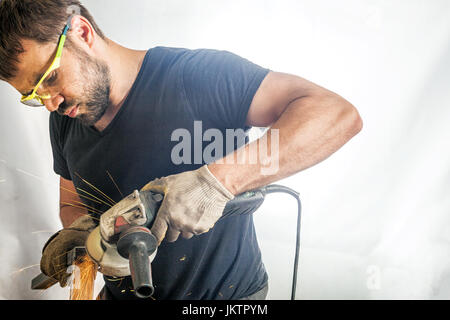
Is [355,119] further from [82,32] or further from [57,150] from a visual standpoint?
[57,150]

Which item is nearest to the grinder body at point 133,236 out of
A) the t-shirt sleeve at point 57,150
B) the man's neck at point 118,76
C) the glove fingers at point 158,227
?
the glove fingers at point 158,227

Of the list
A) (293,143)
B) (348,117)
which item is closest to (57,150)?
(293,143)

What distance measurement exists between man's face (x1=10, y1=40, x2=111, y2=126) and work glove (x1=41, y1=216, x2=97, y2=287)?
29 cm

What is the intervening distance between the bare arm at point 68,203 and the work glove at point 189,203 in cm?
50

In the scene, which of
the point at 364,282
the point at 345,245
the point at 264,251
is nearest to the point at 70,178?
the point at 264,251

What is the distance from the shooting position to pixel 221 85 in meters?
0.91

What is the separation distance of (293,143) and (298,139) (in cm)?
1

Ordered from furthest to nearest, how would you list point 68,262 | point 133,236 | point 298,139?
1. point 68,262
2. point 298,139
3. point 133,236

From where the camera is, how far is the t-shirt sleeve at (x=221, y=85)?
0.88 m

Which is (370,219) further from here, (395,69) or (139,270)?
(139,270)

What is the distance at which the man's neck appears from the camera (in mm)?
984

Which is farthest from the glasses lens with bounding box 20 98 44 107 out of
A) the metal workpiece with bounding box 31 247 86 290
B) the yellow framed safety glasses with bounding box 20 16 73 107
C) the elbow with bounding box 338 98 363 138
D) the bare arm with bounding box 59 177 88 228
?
the elbow with bounding box 338 98 363 138
